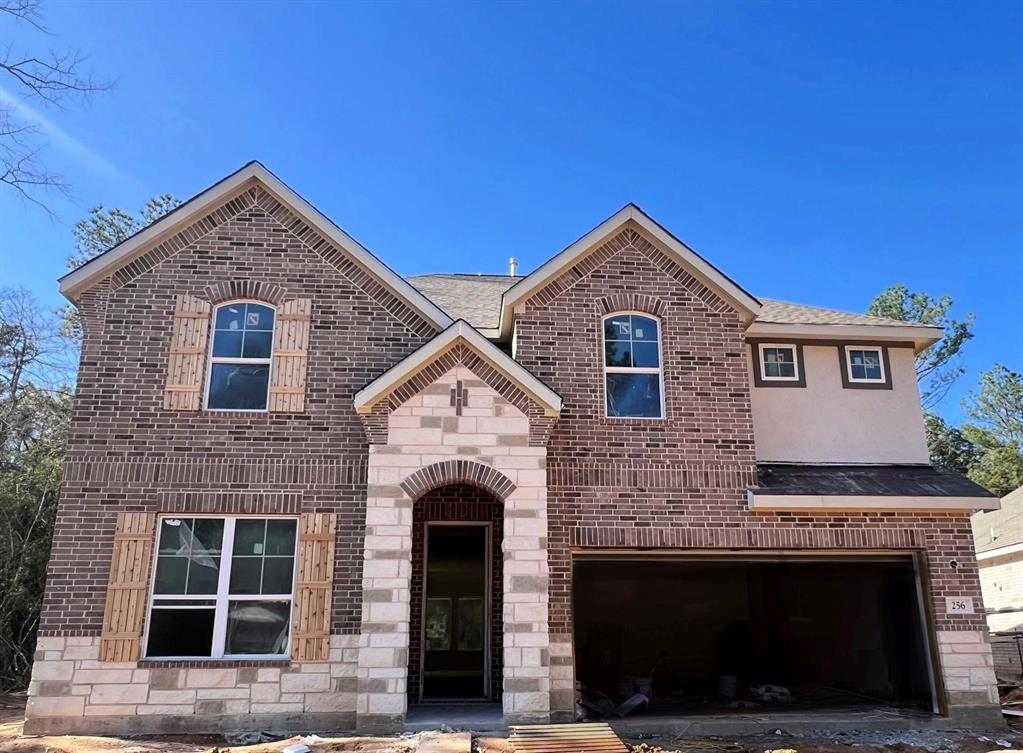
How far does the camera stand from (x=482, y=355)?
1077 centimetres

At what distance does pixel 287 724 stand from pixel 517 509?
3995mm

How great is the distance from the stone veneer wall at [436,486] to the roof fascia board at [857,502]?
10.8ft

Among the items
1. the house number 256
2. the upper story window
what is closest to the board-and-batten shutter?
the upper story window

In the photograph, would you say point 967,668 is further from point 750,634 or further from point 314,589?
point 314,589

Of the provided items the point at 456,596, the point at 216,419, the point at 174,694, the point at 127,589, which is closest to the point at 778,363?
the point at 456,596

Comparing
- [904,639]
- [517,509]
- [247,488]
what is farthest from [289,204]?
[904,639]

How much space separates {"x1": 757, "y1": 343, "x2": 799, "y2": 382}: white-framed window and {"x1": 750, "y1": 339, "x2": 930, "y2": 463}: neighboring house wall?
156 millimetres

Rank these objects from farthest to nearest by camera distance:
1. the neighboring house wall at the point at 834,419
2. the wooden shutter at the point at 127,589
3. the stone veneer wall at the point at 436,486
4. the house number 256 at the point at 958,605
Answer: the neighboring house wall at the point at 834,419 → the house number 256 at the point at 958,605 → the wooden shutter at the point at 127,589 → the stone veneer wall at the point at 436,486

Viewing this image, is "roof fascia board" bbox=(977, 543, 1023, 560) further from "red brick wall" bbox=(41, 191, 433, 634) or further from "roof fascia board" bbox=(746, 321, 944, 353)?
"red brick wall" bbox=(41, 191, 433, 634)

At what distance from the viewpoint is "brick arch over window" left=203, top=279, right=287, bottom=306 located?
37.4 feet

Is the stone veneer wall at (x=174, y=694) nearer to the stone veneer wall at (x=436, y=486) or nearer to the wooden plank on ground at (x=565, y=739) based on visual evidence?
the stone veneer wall at (x=436, y=486)

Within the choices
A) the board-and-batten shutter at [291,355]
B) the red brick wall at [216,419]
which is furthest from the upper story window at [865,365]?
the board-and-batten shutter at [291,355]

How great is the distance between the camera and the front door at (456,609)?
12.2 meters

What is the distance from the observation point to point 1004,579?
21953 millimetres
